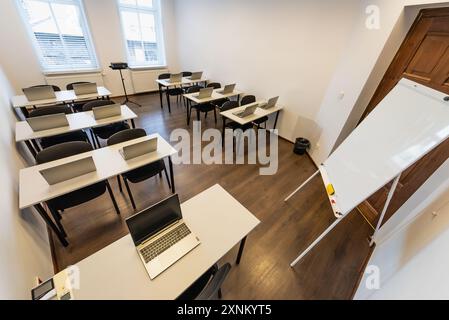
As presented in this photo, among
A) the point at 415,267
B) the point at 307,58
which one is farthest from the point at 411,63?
the point at 415,267

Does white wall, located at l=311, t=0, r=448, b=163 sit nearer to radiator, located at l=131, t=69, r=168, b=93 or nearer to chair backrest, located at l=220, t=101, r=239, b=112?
chair backrest, located at l=220, t=101, r=239, b=112

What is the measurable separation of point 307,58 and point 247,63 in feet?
4.81

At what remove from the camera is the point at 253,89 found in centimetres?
433

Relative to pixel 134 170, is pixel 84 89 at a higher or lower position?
higher

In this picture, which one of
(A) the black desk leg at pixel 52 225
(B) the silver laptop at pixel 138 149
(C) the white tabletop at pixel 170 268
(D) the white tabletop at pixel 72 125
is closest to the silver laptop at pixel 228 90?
(D) the white tabletop at pixel 72 125

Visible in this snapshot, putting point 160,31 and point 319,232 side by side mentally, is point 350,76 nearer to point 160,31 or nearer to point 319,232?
point 319,232

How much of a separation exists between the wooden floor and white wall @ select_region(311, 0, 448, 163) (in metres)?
0.87

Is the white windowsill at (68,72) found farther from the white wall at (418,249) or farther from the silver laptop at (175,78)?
the white wall at (418,249)

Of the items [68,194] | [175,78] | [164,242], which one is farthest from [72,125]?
[175,78]

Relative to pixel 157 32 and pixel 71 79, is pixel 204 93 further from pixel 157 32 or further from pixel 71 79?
pixel 71 79

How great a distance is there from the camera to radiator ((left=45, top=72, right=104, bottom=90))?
14.7 ft

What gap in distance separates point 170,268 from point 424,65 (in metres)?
2.94

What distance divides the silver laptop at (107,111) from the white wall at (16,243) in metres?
0.90

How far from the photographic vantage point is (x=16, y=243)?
1.18m
